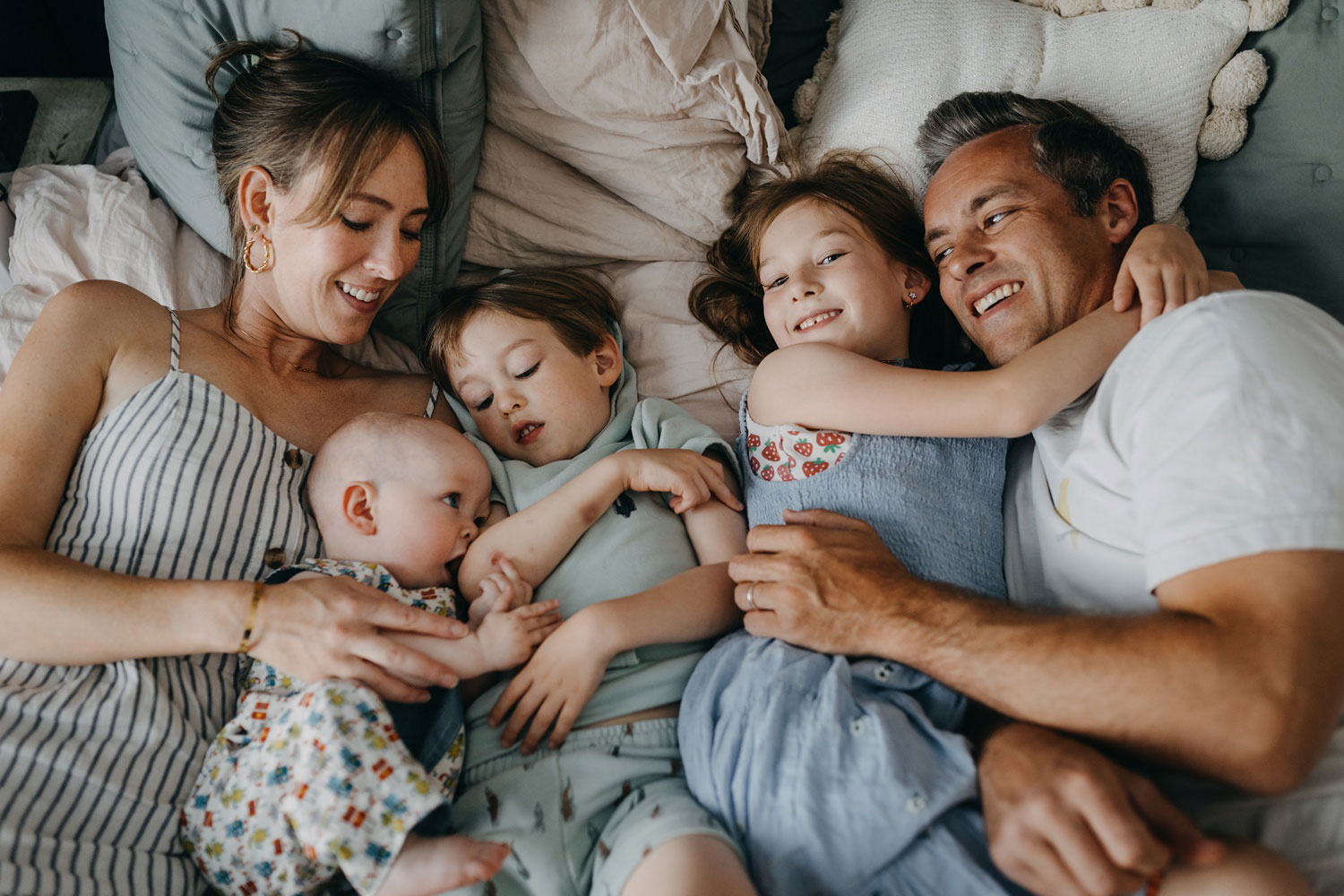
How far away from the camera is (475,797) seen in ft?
4.32

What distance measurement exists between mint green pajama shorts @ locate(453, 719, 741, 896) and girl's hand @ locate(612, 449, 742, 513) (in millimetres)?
390

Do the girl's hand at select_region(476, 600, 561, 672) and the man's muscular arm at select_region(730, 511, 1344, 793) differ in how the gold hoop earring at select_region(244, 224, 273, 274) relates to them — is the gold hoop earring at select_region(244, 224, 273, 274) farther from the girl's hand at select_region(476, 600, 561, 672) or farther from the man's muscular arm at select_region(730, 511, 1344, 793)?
the man's muscular arm at select_region(730, 511, 1344, 793)

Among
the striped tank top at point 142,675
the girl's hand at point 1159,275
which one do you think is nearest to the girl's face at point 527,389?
the striped tank top at point 142,675

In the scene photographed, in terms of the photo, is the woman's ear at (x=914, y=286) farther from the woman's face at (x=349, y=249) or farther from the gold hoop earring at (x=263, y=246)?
the gold hoop earring at (x=263, y=246)

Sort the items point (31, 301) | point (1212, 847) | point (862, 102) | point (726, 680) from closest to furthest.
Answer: point (1212, 847), point (726, 680), point (31, 301), point (862, 102)

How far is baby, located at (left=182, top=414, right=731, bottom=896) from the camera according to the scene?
112 cm

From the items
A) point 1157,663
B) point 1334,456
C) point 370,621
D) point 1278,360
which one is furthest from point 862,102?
point 370,621

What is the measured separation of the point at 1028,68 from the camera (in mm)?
1889

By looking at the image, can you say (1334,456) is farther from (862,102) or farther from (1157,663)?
(862,102)

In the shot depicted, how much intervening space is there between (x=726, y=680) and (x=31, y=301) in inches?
63.4

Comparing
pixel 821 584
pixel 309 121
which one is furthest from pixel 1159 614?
pixel 309 121

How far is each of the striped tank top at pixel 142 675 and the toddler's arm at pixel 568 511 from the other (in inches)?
12.8

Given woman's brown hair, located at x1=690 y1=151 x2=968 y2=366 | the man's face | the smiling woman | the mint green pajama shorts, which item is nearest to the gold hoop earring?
the smiling woman

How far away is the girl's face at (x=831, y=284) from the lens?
1.67 m
